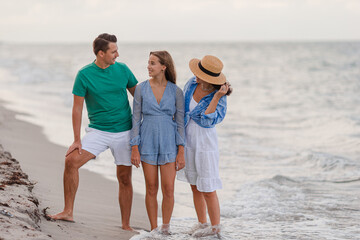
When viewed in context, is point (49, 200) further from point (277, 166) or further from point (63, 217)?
point (277, 166)

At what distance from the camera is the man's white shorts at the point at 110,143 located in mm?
4535

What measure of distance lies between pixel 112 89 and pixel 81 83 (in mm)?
292

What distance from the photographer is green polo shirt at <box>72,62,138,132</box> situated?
4469 millimetres

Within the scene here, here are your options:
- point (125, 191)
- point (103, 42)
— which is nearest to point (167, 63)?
point (103, 42)

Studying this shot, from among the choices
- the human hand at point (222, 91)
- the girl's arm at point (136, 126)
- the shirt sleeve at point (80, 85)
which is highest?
the human hand at point (222, 91)

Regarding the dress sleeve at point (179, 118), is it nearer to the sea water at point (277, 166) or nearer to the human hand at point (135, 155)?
the human hand at point (135, 155)

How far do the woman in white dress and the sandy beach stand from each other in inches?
34.7

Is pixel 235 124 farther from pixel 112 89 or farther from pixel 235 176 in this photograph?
pixel 112 89

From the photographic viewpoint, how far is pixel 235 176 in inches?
303

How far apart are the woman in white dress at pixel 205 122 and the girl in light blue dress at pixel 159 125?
0.14m

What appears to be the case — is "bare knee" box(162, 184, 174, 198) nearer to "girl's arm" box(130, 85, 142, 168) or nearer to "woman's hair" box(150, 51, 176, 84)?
"girl's arm" box(130, 85, 142, 168)

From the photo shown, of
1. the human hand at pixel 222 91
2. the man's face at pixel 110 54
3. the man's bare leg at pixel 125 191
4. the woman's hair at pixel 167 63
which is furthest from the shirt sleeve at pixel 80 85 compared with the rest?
the human hand at pixel 222 91

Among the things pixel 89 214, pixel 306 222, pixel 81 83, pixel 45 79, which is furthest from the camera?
pixel 45 79

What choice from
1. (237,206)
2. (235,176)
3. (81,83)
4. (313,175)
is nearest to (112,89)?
(81,83)
